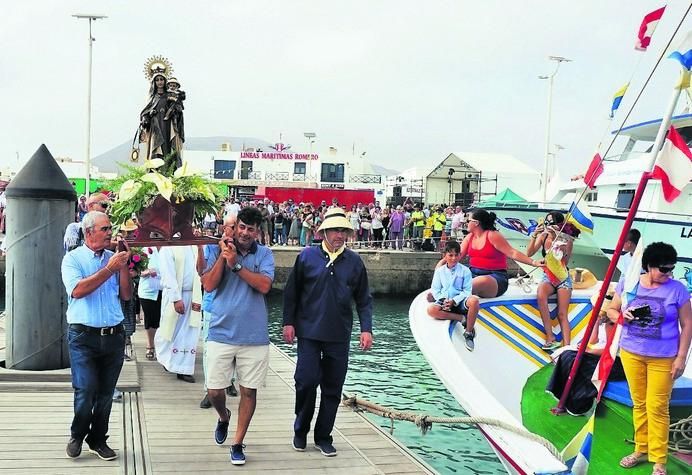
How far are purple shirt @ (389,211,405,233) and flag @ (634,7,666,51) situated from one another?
64.8ft

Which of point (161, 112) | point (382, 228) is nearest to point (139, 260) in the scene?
point (161, 112)

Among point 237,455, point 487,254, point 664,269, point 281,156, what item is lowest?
point 237,455

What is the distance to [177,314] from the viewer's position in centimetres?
737

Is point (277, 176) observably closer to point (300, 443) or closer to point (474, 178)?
point (474, 178)

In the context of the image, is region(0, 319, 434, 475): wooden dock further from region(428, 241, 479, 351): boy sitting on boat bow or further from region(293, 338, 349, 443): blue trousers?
region(428, 241, 479, 351): boy sitting on boat bow

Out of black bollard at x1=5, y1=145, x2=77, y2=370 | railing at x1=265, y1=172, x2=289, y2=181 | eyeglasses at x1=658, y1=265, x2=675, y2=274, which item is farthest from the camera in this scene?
railing at x1=265, y1=172, x2=289, y2=181

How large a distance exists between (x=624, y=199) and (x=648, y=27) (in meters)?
14.8

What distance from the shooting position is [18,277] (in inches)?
253

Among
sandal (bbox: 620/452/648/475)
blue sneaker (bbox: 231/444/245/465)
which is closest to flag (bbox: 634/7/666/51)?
sandal (bbox: 620/452/648/475)

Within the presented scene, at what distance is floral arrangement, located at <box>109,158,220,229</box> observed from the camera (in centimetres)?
471

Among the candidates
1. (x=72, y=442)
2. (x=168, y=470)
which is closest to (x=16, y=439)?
(x=72, y=442)

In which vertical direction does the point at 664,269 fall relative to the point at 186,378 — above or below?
above

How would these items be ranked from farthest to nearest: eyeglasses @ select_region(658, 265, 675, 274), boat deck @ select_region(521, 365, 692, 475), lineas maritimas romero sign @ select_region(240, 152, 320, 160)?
lineas maritimas romero sign @ select_region(240, 152, 320, 160) → boat deck @ select_region(521, 365, 692, 475) → eyeglasses @ select_region(658, 265, 675, 274)

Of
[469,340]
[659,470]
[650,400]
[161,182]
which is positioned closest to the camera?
[659,470]
